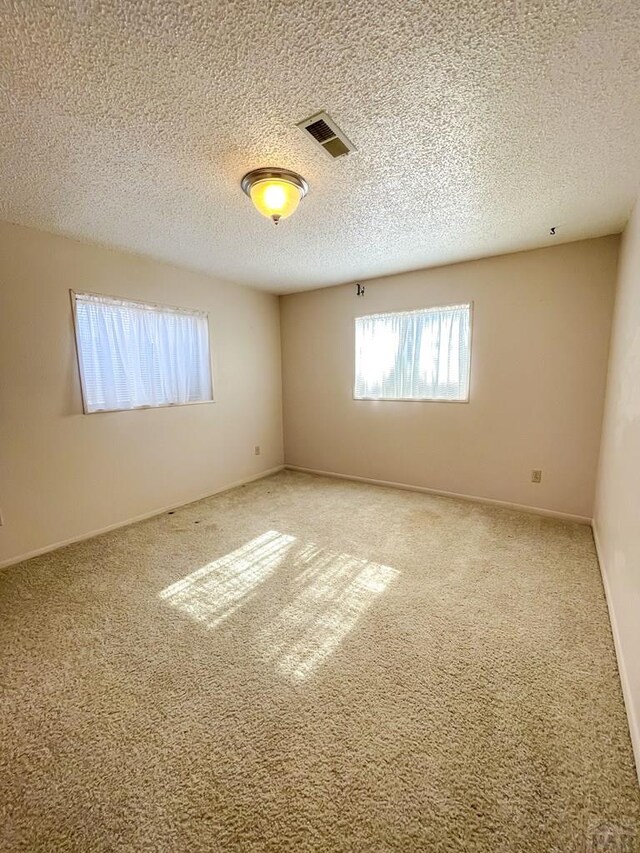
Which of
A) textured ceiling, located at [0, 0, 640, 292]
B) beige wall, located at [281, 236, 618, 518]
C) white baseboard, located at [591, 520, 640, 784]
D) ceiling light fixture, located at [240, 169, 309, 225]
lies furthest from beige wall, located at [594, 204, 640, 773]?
ceiling light fixture, located at [240, 169, 309, 225]

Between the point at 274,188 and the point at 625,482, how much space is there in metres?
2.33

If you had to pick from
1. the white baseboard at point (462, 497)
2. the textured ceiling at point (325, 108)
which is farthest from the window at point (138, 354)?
the white baseboard at point (462, 497)

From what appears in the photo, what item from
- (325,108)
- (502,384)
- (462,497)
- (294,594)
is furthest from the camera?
(462,497)

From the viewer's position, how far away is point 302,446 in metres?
4.59

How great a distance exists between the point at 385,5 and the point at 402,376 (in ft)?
9.48

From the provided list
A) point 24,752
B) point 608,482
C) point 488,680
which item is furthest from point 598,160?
point 24,752

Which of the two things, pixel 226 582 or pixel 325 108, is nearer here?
pixel 325 108

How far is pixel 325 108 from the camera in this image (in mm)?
1347

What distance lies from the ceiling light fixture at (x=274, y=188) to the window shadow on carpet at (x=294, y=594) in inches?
84.8

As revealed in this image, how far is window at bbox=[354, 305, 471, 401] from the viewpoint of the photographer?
3.34m

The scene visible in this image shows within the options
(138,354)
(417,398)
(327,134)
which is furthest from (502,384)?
(138,354)

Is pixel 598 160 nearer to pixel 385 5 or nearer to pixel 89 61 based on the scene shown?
pixel 385 5

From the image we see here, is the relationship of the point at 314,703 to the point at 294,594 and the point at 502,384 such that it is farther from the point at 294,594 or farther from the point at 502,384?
the point at 502,384

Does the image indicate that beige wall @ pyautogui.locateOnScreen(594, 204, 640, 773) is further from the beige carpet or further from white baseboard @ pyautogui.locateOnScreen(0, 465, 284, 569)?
white baseboard @ pyautogui.locateOnScreen(0, 465, 284, 569)
